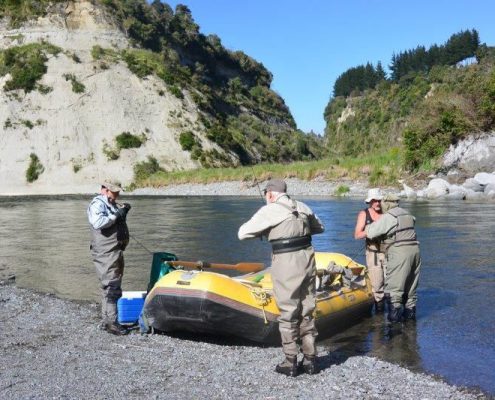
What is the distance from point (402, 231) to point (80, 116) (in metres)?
50.1

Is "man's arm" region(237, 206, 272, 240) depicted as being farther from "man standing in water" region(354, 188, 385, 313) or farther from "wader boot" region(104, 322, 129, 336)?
"man standing in water" region(354, 188, 385, 313)

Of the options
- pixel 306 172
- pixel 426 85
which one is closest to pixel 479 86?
pixel 306 172

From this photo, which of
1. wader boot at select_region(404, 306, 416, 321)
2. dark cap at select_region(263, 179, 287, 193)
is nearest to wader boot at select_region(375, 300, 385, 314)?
wader boot at select_region(404, 306, 416, 321)

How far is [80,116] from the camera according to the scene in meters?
54.6


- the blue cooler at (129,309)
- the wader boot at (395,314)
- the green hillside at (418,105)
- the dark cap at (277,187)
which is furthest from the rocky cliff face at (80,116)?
the dark cap at (277,187)

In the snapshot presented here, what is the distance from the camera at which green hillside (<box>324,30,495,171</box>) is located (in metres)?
33.5

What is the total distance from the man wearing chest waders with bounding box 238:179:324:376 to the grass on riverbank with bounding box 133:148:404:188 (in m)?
24.5

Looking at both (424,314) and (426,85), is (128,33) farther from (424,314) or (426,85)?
(424,314)

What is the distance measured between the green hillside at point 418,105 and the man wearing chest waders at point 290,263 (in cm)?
2876

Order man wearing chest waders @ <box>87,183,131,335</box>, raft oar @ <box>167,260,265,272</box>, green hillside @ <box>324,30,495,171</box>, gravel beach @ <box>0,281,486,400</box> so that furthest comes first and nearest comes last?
1. green hillside @ <box>324,30,495,171</box>
2. raft oar @ <box>167,260,265,272</box>
3. man wearing chest waders @ <box>87,183,131,335</box>
4. gravel beach @ <box>0,281,486,400</box>

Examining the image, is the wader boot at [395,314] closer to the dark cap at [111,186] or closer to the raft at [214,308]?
the raft at [214,308]

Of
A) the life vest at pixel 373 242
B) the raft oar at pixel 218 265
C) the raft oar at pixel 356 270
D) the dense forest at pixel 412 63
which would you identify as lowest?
the raft oar at pixel 356 270

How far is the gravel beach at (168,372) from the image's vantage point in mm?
5551

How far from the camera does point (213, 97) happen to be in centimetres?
→ 6744
